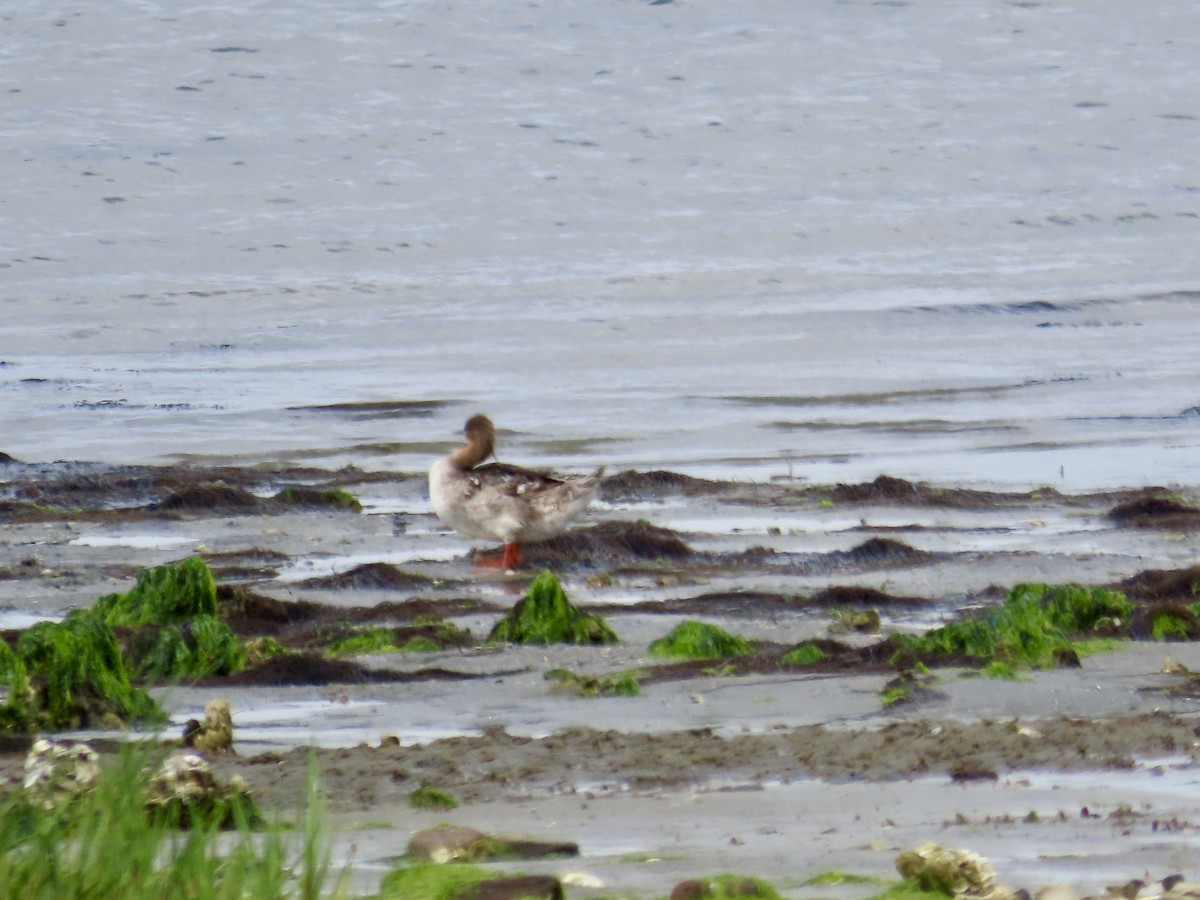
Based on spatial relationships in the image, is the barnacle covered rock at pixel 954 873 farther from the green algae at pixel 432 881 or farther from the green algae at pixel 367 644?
the green algae at pixel 367 644

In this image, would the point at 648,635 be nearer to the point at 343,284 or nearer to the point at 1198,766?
the point at 1198,766

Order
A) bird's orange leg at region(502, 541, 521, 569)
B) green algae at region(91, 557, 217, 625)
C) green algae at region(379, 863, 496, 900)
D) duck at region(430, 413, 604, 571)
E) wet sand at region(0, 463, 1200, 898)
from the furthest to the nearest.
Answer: duck at region(430, 413, 604, 571)
bird's orange leg at region(502, 541, 521, 569)
green algae at region(91, 557, 217, 625)
wet sand at region(0, 463, 1200, 898)
green algae at region(379, 863, 496, 900)

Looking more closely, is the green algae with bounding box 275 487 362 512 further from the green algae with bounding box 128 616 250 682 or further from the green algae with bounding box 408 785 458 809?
the green algae with bounding box 408 785 458 809

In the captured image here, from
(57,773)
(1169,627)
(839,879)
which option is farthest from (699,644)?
(57,773)

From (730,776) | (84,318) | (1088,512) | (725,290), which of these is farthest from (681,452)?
(725,290)

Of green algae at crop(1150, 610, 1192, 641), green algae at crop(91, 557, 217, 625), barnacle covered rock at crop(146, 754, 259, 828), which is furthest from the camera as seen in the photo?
green algae at crop(91, 557, 217, 625)

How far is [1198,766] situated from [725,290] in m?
24.7

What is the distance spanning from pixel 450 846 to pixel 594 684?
6.55 ft

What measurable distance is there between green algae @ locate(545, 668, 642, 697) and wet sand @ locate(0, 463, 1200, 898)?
42mm

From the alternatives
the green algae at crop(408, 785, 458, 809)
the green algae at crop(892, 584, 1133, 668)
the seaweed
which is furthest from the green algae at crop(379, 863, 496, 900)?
the green algae at crop(892, 584, 1133, 668)

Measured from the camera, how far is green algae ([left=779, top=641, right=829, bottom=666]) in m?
6.82

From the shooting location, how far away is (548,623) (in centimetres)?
725

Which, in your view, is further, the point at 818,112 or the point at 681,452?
the point at 818,112

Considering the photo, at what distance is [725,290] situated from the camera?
29703 millimetres
